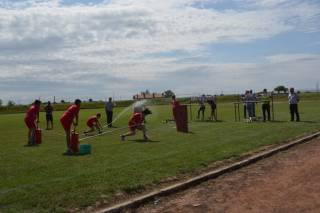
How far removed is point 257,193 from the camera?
372 inches

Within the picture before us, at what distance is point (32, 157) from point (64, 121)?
1558 millimetres

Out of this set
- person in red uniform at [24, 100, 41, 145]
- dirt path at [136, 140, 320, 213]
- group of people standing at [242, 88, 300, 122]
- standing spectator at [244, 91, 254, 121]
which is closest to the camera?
dirt path at [136, 140, 320, 213]

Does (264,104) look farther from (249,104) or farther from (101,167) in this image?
(101,167)

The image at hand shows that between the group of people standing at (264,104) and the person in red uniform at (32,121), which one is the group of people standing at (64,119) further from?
the group of people standing at (264,104)

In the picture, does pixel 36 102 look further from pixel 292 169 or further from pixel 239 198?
pixel 239 198

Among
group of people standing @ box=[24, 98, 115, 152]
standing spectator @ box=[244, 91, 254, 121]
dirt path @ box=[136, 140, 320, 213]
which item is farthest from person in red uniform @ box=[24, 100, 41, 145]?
standing spectator @ box=[244, 91, 254, 121]

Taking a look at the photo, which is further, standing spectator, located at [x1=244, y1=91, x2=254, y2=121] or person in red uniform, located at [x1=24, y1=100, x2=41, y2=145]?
standing spectator, located at [x1=244, y1=91, x2=254, y2=121]

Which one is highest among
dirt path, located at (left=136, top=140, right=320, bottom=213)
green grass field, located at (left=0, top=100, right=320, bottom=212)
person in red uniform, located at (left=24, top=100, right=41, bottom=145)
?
person in red uniform, located at (left=24, top=100, right=41, bottom=145)

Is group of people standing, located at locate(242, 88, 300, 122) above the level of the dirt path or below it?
above

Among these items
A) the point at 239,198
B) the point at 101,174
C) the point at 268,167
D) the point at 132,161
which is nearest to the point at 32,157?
the point at 132,161

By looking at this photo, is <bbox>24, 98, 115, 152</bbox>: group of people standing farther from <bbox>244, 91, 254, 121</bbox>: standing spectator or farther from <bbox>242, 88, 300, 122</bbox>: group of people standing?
<bbox>242, 88, 300, 122</bbox>: group of people standing

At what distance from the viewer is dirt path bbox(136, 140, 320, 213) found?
848 cm

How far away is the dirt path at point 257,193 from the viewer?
27.8 feet

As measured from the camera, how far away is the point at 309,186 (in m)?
9.77
